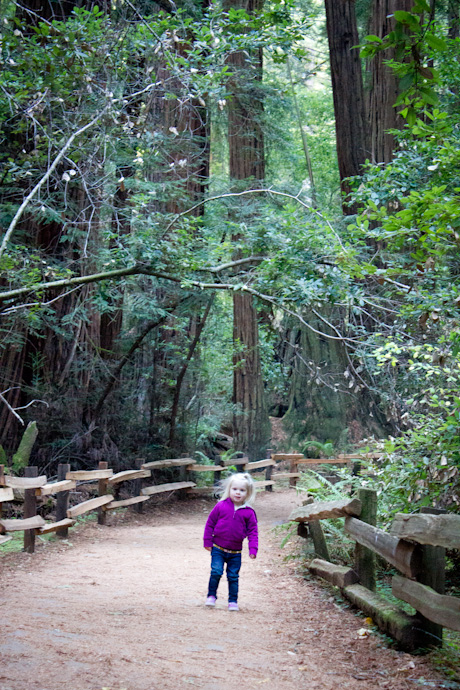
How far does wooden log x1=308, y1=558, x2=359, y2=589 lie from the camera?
19.7 feet

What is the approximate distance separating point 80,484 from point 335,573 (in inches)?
275

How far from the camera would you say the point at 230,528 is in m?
5.75

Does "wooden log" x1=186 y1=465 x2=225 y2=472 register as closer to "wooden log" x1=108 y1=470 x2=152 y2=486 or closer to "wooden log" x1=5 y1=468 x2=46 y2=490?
"wooden log" x1=108 y1=470 x2=152 y2=486

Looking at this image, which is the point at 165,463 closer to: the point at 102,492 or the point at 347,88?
the point at 102,492

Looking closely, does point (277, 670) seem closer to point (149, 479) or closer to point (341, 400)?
point (149, 479)

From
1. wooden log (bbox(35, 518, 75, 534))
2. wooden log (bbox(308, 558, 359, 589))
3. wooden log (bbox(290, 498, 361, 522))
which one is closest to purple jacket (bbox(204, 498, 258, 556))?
wooden log (bbox(290, 498, 361, 522))

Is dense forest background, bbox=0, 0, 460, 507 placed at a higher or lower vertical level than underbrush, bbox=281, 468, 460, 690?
higher

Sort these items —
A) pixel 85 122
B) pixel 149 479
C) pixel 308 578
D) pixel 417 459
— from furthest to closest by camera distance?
pixel 149 479 < pixel 85 122 < pixel 308 578 < pixel 417 459

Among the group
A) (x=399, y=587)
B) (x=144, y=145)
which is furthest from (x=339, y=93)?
(x=399, y=587)

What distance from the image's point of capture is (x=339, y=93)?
15766 millimetres

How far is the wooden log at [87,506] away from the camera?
31.5 ft

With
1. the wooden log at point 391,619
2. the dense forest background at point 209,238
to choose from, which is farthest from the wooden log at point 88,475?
the wooden log at point 391,619

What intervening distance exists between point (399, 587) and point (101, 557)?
5237mm

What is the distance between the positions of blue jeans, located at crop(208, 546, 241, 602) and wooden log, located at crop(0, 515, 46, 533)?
3.17 m
